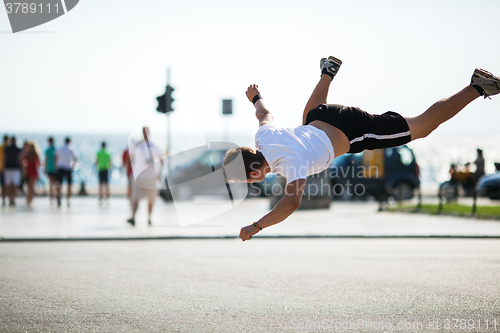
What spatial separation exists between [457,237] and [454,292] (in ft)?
17.0

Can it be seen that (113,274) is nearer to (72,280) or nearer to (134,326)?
(72,280)

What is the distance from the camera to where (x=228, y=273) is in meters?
6.45

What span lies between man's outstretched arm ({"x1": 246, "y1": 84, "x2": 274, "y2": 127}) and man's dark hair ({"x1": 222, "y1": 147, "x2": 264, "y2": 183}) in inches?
11.9

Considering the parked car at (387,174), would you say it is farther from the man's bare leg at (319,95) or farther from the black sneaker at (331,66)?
the man's bare leg at (319,95)

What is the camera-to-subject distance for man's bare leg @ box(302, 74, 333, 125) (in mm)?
5230

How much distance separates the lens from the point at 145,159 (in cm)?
1202

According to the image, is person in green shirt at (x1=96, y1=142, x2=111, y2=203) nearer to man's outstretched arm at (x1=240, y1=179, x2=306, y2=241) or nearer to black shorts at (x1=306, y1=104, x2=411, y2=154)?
black shorts at (x1=306, y1=104, x2=411, y2=154)

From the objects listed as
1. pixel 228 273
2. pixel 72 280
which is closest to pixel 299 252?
pixel 228 273

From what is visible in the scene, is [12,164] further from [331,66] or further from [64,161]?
[331,66]

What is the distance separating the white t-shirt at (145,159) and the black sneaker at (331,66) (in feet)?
23.1

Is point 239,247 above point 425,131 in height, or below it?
below

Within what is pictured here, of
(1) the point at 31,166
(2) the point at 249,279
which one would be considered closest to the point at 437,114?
(2) the point at 249,279

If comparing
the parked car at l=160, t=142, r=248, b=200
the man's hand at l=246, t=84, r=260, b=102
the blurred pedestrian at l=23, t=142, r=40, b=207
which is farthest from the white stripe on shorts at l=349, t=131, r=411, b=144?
the parked car at l=160, t=142, r=248, b=200

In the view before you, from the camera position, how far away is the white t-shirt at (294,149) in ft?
14.0
